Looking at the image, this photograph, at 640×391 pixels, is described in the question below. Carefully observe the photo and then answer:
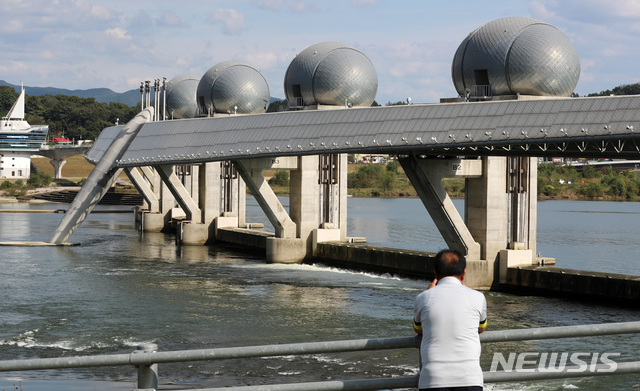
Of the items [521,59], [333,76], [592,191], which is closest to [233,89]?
[333,76]

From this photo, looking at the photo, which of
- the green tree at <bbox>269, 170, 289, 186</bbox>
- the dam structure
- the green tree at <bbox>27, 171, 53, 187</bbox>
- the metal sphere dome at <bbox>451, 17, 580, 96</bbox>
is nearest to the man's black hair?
the dam structure

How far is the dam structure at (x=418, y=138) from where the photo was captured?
115 ft

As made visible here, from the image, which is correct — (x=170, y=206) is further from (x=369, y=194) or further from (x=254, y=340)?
(x=369, y=194)

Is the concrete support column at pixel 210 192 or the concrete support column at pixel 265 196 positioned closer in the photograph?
the concrete support column at pixel 265 196

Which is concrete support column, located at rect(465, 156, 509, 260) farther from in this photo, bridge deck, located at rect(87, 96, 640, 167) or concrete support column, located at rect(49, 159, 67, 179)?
concrete support column, located at rect(49, 159, 67, 179)

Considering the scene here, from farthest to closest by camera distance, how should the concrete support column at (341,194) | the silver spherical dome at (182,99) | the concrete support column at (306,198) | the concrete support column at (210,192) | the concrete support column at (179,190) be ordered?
the silver spherical dome at (182,99) → the concrete support column at (210,192) → the concrete support column at (179,190) → the concrete support column at (341,194) → the concrete support column at (306,198)

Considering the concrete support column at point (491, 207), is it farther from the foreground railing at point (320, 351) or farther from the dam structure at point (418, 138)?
the foreground railing at point (320, 351)

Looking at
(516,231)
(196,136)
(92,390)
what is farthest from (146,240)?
(92,390)

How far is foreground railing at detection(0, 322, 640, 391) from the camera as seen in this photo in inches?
252

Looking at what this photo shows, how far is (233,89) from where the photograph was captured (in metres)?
62.3

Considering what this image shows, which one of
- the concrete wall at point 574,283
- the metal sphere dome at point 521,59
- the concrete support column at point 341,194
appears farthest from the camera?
the concrete support column at point 341,194

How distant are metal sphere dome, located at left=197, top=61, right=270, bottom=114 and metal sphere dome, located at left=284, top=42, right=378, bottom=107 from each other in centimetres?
1043

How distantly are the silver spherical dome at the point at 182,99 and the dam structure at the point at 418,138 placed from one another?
1112 centimetres

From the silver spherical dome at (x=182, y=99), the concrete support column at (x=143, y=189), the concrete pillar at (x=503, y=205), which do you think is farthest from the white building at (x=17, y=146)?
the concrete pillar at (x=503, y=205)
